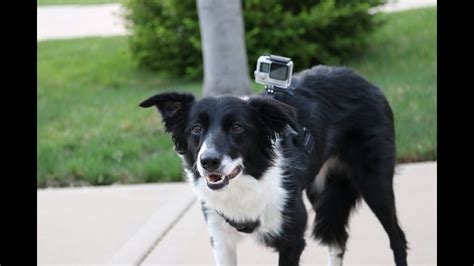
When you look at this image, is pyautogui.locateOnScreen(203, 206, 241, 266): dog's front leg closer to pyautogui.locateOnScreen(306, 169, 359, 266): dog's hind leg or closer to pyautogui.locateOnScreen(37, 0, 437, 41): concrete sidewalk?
pyautogui.locateOnScreen(306, 169, 359, 266): dog's hind leg

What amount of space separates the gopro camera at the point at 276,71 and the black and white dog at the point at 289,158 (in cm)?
12

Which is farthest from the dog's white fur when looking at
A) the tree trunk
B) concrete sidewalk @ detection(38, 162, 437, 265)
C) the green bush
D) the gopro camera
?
the green bush

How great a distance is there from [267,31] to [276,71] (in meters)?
7.43

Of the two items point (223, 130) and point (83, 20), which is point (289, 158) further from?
point (83, 20)

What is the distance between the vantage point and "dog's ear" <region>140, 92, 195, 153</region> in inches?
184

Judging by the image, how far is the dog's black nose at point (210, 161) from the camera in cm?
413

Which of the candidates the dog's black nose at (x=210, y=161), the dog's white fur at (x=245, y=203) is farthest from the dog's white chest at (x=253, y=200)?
the dog's black nose at (x=210, y=161)

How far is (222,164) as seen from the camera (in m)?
4.20

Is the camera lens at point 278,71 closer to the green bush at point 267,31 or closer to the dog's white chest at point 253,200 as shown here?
the dog's white chest at point 253,200

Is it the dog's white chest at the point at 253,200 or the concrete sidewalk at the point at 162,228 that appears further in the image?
the concrete sidewalk at the point at 162,228

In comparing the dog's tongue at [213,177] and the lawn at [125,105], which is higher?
the dog's tongue at [213,177]
